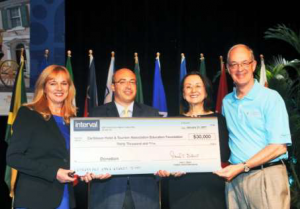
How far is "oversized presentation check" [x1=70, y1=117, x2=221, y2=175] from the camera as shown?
7.86ft

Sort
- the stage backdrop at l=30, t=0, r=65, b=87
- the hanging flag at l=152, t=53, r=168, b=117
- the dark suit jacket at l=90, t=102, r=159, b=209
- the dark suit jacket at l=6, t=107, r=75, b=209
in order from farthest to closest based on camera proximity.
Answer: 1. the stage backdrop at l=30, t=0, r=65, b=87
2. the hanging flag at l=152, t=53, r=168, b=117
3. the dark suit jacket at l=90, t=102, r=159, b=209
4. the dark suit jacket at l=6, t=107, r=75, b=209

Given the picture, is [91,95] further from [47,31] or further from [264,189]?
[264,189]

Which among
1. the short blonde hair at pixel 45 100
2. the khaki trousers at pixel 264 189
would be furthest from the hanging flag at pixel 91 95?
the khaki trousers at pixel 264 189

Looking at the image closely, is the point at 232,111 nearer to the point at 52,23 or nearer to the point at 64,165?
the point at 64,165

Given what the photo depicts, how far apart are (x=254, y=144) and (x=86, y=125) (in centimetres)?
125

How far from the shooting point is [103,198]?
2508 mm

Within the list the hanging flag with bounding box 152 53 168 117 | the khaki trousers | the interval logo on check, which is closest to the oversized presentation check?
the interval logo on check

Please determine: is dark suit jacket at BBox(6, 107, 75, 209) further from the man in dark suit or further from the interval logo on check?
the man in dark suit

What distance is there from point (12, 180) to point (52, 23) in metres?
2.56

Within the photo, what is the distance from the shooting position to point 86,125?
2404 millimetres

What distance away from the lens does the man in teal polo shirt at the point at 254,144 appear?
2.39 m

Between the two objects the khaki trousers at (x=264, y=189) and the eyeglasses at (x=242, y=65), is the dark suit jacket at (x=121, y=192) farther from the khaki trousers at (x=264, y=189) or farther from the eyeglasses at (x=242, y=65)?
the eyeglasses at (x=242, y=65)

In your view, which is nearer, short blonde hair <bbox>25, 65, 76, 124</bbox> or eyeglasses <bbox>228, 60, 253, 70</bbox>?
short blonde hair <bbox>25, 65, 76, 124</bbox>

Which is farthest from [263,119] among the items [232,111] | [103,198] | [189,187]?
[103,198]
